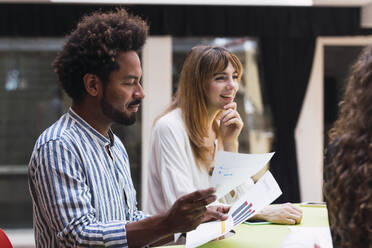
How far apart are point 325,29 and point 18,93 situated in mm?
3629

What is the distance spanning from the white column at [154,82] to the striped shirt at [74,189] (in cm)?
364

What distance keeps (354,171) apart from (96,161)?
71 centimetres

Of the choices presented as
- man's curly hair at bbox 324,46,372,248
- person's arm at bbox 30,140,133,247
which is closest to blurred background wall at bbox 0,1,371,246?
person's arm at bbox 30,140,133,247

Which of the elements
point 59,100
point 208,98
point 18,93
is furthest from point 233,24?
point 208,98

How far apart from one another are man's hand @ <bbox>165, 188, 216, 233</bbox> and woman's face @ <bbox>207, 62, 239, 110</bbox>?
896 millimetres

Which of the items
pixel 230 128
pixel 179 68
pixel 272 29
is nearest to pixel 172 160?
pixel 230 128

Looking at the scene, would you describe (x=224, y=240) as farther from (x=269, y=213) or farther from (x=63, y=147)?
(x=63, y=147)

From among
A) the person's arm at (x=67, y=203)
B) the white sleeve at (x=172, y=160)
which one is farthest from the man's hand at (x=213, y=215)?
the person's arm at (x=67, y=203)

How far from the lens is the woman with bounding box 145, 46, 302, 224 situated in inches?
69.4

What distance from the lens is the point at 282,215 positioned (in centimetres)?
171

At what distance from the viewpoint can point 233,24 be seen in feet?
16.3

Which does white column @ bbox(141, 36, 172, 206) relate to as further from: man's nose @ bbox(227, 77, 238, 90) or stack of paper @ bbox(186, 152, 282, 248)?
stack of paper @ bbox(186, 152, 282, 248)

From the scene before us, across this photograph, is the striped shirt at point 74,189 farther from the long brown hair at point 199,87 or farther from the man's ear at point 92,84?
the long brown hair at point 199,87

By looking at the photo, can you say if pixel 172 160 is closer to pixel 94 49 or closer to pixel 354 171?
pixel 94 49
